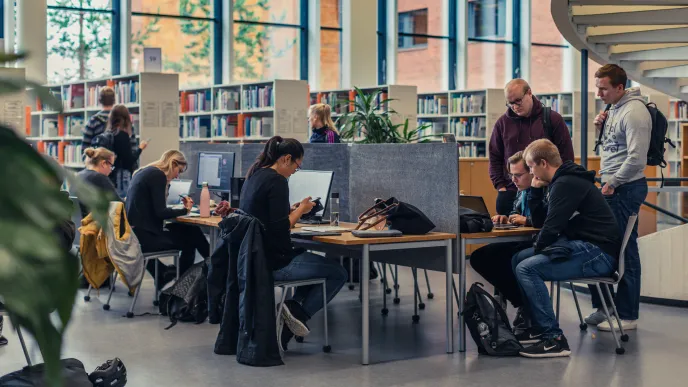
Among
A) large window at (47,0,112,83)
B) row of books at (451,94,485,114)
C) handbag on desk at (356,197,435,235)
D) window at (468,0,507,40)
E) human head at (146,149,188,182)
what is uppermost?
window at (468,0,507,40)

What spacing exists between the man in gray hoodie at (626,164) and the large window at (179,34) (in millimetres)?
8054

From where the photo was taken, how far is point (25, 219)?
0.79 feet

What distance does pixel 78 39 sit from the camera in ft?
35.9

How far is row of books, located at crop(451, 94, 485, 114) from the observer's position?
12312mm

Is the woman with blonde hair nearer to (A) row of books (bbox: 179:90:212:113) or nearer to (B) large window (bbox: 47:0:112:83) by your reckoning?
(A) row of books (bbox: 179:90:212:113)

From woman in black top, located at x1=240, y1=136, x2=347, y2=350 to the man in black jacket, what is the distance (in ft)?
3.01

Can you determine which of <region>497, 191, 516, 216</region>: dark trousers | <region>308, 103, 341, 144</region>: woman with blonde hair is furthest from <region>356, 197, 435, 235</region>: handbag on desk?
<region>308, 103, 341, 144</region>: woman with blonde hair

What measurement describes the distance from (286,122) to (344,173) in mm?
4610

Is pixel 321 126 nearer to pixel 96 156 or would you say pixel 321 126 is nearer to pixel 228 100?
pixel 96 156

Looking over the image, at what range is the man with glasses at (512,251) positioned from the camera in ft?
14.3

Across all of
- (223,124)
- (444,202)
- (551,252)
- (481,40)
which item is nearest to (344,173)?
(444,202)

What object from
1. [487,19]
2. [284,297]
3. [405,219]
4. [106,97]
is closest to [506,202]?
[405,219]

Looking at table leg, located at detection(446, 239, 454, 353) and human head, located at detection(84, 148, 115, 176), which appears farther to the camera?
human head, located at detection(84, 148, 115, 176)

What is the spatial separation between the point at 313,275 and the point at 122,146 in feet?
11.8
